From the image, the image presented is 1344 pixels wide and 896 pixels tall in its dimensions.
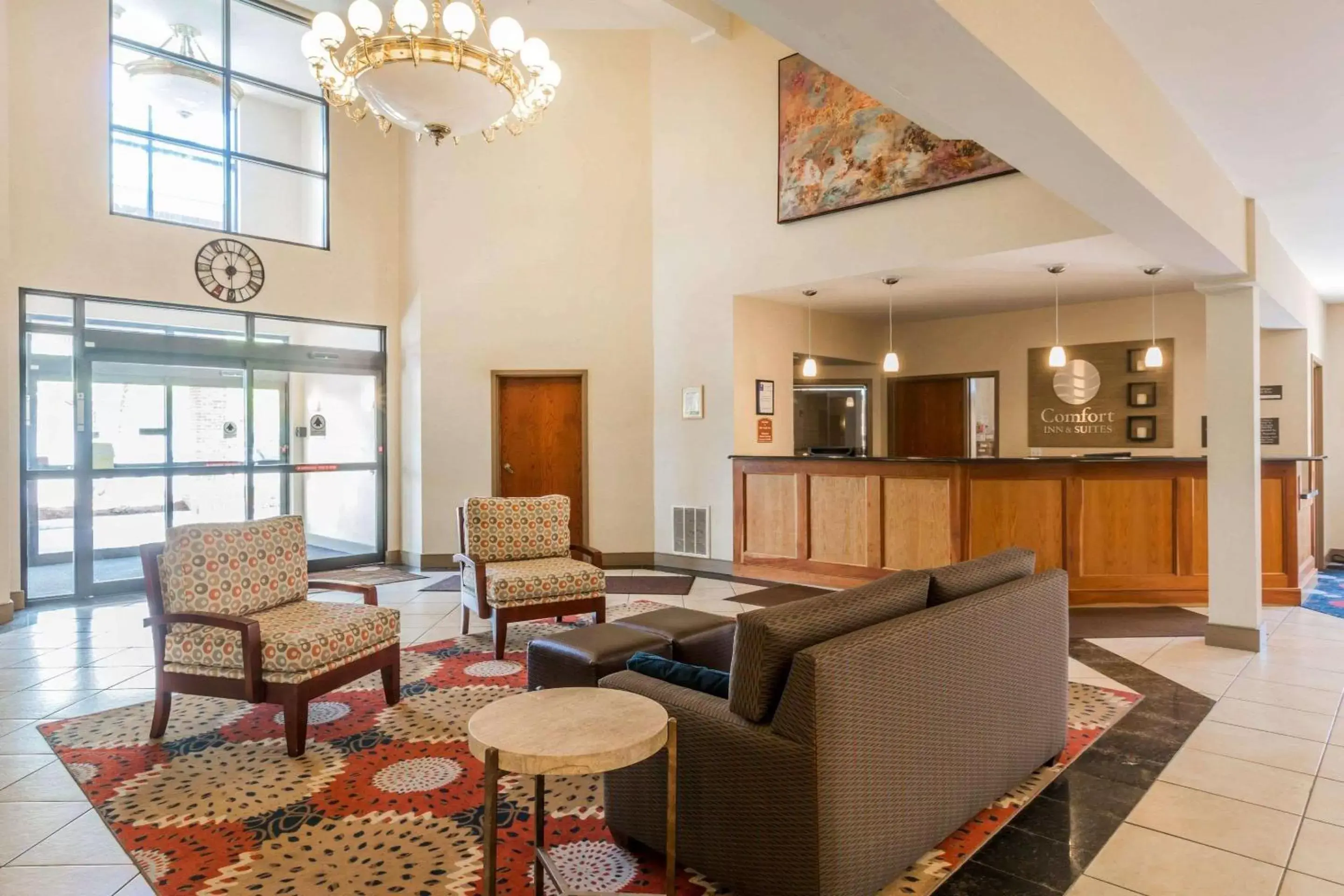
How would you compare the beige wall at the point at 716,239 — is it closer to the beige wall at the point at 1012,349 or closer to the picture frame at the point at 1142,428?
the beige wall at the point at 1012,349

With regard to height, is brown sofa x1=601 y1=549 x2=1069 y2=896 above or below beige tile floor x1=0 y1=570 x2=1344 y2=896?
above

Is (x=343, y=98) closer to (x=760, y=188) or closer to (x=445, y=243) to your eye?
Result: (x=445, y=243)

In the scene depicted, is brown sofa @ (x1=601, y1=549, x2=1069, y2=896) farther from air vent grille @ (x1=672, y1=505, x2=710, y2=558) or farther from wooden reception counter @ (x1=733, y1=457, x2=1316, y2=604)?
air vent grille @ (x1=672, y1=505, x2=710, y2=558)

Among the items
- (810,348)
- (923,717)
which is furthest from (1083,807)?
(810,348)

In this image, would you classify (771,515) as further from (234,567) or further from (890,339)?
(234,567)

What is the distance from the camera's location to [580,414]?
780 centimetres

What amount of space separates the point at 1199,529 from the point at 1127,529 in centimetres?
54

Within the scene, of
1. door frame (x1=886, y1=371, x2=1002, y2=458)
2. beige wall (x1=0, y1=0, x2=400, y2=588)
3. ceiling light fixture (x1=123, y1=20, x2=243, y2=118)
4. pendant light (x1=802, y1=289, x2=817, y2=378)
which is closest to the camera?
beige wall (x1=0, y1=0, x2=400, y2=588)

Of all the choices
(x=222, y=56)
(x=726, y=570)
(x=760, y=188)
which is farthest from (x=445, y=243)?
(x=726, y=570)

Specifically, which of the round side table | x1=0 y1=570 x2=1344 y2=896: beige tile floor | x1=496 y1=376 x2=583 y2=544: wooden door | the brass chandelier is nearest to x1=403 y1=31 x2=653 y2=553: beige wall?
x1=496 y1=376 x2=583 y2=544: wooden door

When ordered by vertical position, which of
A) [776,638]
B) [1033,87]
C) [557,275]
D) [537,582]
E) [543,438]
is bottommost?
[537,582]

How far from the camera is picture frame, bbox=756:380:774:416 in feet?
23.7

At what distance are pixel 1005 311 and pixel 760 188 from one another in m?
3.18

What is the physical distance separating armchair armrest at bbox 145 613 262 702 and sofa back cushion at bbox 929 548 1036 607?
272cm
